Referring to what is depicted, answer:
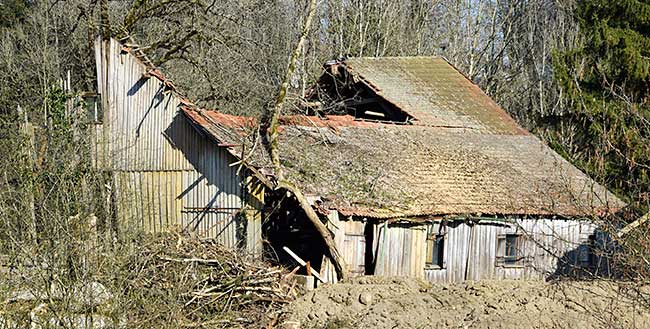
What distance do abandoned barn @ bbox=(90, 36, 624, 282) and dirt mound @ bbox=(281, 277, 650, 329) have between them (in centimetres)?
107

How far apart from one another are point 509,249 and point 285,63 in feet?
58.0

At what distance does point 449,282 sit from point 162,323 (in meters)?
9.09

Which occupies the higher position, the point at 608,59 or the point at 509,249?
the point at 608,59

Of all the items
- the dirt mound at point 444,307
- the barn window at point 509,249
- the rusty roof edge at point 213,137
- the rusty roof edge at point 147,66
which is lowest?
the dirt mound at point 444,307

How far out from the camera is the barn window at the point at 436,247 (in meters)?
21.1

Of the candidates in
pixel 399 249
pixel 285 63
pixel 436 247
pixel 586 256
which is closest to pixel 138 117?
pixel 399 249

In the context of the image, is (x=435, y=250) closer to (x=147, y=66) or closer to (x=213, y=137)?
(x=213, y=137)

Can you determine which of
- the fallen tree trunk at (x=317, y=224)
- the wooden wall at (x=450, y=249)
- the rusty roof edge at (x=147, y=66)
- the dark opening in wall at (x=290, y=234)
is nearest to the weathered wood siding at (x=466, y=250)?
the wooden wall at (x=450, y=249)

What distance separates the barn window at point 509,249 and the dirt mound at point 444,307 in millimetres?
2449

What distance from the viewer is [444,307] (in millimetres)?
18125

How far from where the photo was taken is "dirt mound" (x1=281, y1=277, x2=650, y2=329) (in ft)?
56.5

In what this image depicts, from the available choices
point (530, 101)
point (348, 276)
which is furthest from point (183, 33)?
point (530, 101)

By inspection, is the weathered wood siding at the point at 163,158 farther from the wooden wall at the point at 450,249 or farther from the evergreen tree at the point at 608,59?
the evergreen tree at the point at 608,59

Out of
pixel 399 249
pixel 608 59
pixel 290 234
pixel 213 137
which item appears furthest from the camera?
pixel 608 59
